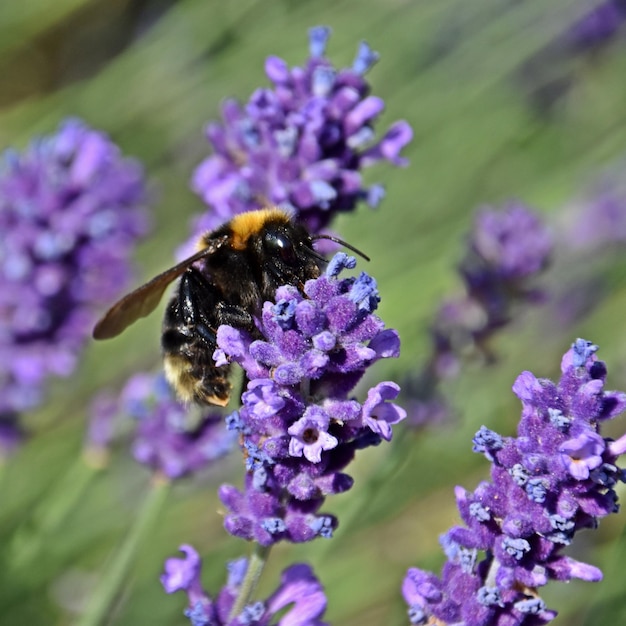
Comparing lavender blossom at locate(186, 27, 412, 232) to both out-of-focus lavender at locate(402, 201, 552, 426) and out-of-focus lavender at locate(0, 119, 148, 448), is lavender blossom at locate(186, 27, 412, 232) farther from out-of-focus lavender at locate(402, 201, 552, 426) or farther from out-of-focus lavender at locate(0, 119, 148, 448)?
out-of-focus lavender at locate(402, 201, 552, 426)

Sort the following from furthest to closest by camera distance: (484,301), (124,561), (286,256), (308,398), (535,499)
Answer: (484,301)
(124,561)
(286,256)
(308,398)
(535,499)

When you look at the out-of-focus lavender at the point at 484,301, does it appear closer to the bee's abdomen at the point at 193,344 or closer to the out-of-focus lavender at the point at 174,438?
the out-of-focus lavender at the point at 174,438

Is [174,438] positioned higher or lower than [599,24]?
lower

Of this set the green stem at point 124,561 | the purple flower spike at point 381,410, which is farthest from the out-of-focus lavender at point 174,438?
the purple flower spike at point 381,410

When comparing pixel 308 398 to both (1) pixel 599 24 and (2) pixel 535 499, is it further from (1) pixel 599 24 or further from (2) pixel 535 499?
(1) pixel 599 24

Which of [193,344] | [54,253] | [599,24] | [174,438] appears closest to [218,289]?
[193,344]

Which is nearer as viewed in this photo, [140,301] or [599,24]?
[140,301]

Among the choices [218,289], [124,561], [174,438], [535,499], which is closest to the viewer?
[535,499]
